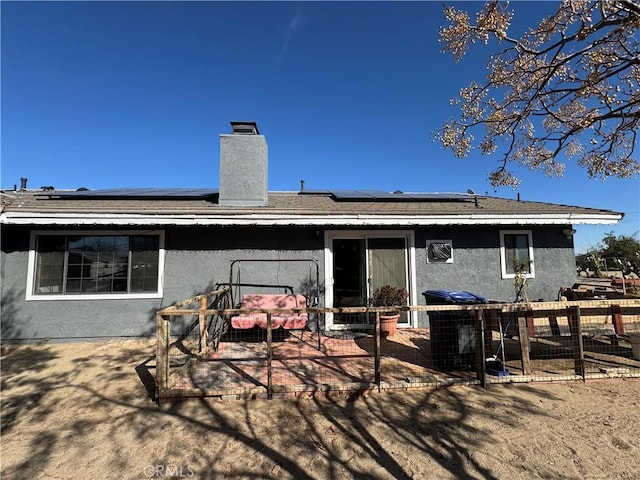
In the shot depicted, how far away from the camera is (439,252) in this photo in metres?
7.57

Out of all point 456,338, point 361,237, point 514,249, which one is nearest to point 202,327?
point 361,237

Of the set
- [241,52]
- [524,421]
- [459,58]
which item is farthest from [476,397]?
[241,52]

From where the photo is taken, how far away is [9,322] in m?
6.51

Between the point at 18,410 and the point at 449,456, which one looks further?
the point at 18,410

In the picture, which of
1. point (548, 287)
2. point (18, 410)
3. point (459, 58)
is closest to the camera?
point (18, 410)

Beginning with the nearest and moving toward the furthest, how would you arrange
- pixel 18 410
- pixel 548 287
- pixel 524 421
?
pixel 524 421
pixel 18 410
pixel 548 287

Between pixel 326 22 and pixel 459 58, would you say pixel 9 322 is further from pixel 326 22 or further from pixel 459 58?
pixel 326 22

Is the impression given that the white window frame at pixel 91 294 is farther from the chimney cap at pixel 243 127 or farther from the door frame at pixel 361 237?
the door frame at pixel 361 237

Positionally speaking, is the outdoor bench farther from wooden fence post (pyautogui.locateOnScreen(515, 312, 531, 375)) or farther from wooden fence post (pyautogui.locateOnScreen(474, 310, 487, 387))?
wooden fence post (pyautogui.locateOnScreen(515, 312, 531, 375))

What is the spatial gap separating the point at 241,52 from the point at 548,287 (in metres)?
11.2

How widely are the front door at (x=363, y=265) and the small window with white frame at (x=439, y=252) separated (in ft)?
1.85

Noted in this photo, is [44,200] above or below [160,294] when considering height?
above

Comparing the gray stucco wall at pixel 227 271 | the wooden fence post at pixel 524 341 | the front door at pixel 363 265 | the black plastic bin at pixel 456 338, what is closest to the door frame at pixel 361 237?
the front door at pixel 363 265

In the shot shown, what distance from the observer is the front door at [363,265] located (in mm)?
7465
